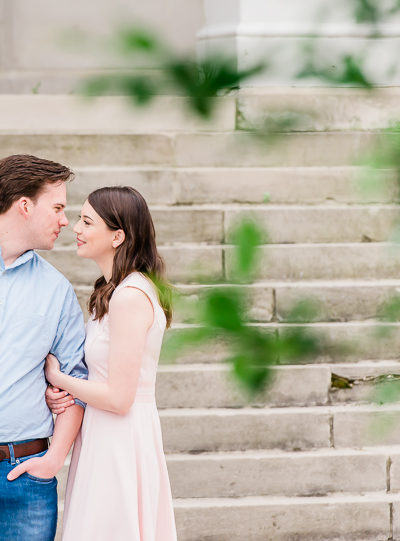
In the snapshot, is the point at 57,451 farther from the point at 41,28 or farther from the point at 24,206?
Answer: the point at 41,28

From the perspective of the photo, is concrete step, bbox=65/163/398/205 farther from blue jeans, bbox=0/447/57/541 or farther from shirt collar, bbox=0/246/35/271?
blue jeans, bbox=0/447/57/541

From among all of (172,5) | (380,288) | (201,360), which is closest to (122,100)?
(201,360)

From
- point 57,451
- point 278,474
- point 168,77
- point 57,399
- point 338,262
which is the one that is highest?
point 168,77

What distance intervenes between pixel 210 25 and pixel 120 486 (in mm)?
4221

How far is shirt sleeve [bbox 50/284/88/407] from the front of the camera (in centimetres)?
252

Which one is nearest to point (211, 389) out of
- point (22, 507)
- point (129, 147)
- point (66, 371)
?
point (129, 147)

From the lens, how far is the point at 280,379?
3539 millimetres

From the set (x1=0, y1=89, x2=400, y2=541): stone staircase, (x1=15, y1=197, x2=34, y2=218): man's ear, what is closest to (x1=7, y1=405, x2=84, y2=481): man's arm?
(x1=15, y1=197, x2=34, y2=218): man's ear

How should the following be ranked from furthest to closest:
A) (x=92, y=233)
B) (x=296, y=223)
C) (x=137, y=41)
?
(x=296, y=223) < (x=92, y=233) < (x=137, y=41)

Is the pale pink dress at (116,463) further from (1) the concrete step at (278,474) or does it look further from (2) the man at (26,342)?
(1) the concrete step at (278,474)

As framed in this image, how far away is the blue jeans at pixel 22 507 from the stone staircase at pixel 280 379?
3.59 feet

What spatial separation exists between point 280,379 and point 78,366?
1.21 metres

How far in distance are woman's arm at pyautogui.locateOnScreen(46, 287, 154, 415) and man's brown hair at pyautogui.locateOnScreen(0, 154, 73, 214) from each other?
0.38m

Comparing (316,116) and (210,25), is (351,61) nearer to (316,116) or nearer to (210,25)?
(316,116)
